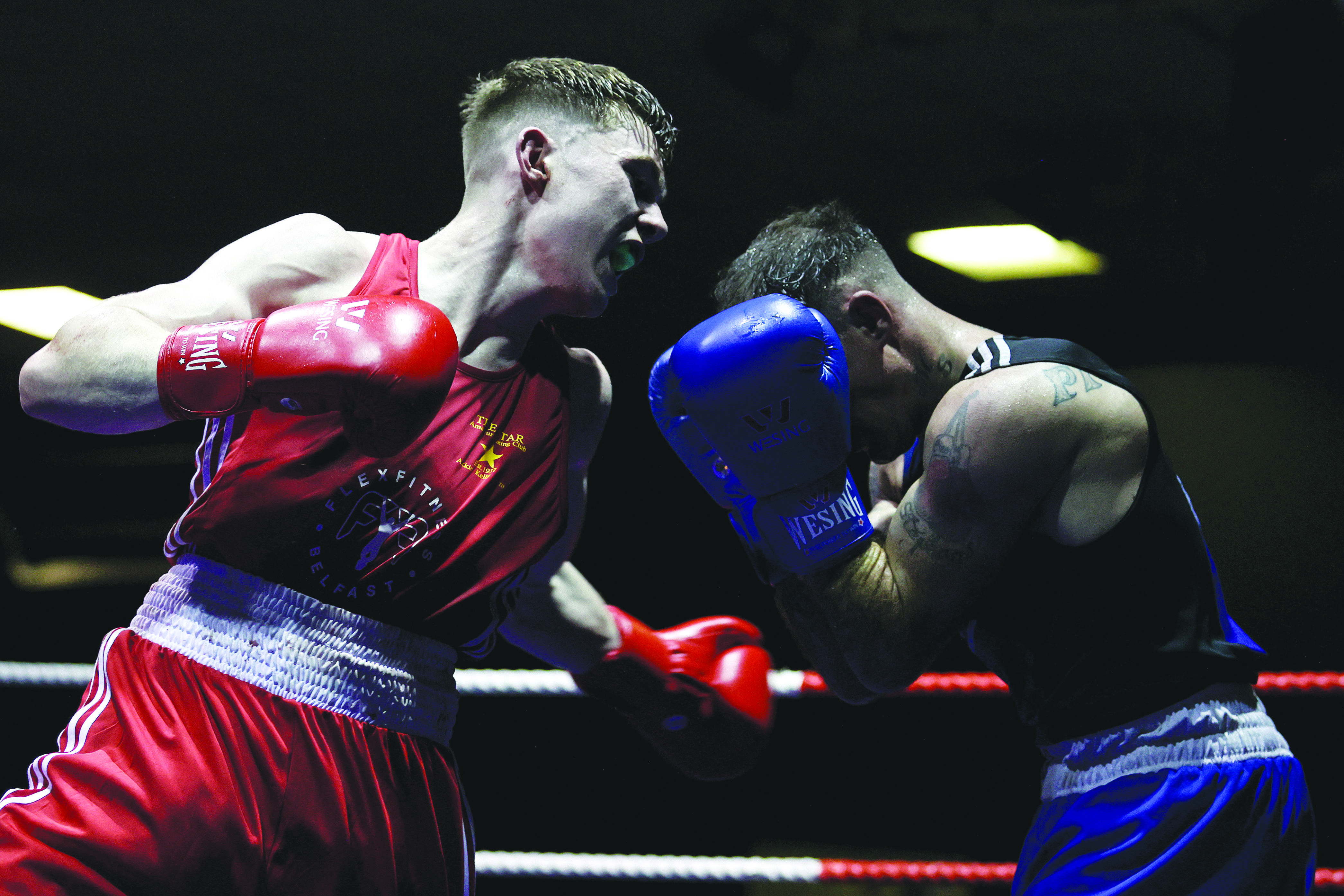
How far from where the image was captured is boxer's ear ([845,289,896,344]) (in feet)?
5.01

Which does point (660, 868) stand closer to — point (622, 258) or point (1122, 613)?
point (1122, 613)

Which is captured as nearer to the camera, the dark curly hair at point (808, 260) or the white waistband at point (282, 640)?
the white waistband at point (282, 640)

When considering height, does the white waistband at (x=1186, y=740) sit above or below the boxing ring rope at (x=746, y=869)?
above

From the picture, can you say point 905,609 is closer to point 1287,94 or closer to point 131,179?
point 1287,94

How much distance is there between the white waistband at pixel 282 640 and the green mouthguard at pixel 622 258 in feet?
2.04

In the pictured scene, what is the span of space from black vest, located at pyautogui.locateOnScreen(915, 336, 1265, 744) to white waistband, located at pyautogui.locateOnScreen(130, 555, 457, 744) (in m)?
0.78

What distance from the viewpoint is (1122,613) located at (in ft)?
4.10

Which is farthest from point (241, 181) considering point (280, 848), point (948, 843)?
point (948, 843)

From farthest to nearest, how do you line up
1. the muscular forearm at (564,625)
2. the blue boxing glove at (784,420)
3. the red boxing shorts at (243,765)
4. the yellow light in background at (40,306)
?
the yellow light in background at (40,306), the muscular forearm at (564,625), the blue boxing glove at (784,420), the red boxing shorts at (243,765)

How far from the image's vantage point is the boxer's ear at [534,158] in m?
1.44

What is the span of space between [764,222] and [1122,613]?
2772 millimetres

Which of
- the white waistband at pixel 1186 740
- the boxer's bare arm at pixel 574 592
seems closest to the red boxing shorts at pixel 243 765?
the boxer's bare arm at pixel 574 592

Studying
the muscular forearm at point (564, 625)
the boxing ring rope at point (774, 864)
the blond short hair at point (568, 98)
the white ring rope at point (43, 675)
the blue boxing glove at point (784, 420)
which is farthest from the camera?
the white ring rope at point (43, 675)

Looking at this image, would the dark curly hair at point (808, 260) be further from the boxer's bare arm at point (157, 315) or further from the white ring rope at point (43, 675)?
the white ring rope at point (43, 675)
